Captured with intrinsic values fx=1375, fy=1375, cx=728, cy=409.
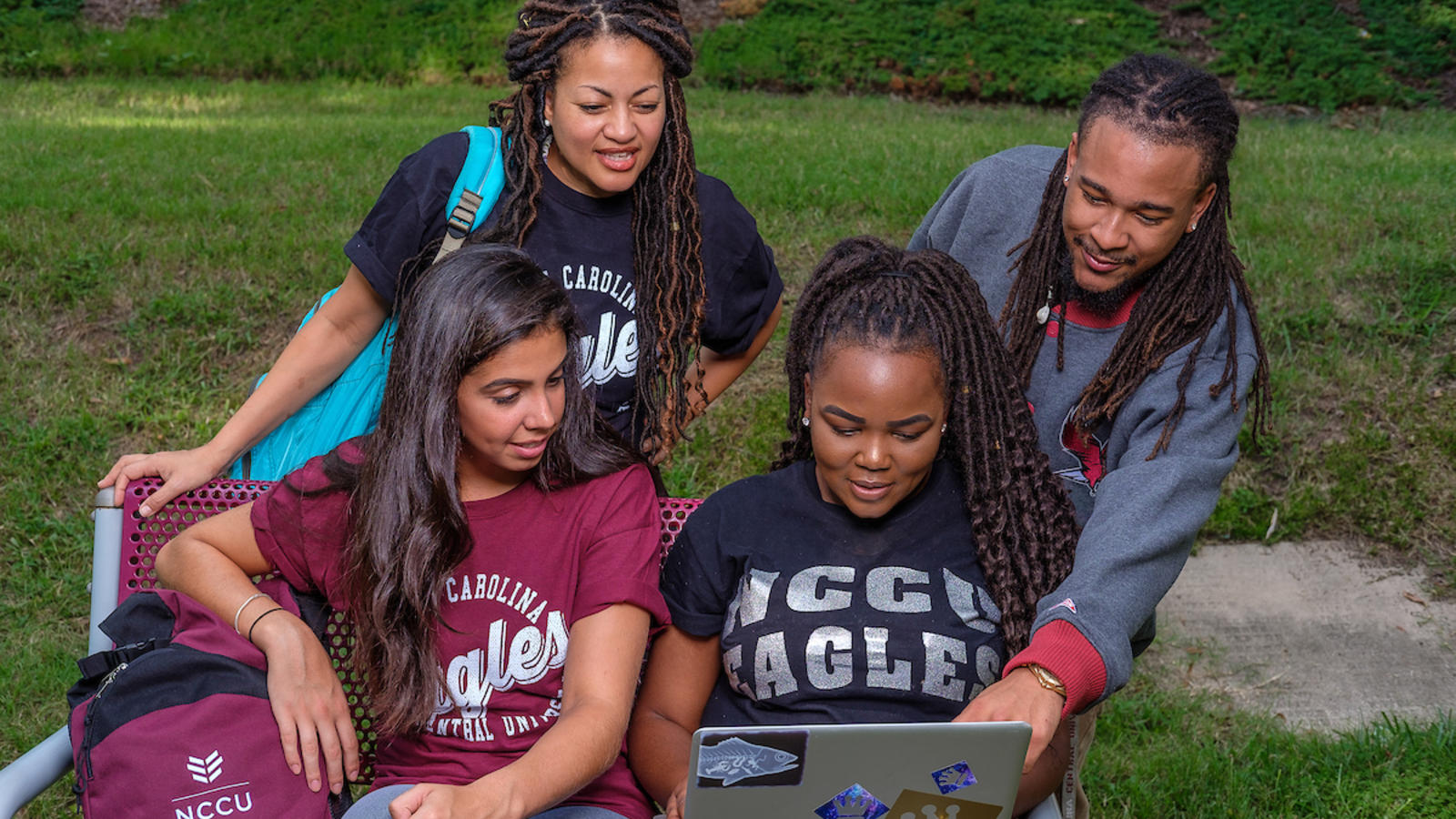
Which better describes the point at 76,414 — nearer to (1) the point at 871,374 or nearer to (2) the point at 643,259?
(2) the point at 643,259

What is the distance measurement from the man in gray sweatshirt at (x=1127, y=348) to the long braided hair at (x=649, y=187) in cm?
66

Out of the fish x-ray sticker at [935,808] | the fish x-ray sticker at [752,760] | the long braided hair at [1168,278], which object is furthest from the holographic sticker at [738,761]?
the long braided hair at [1168,278]

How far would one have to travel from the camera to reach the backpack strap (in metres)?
2.80

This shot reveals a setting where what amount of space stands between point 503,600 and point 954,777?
0.89 meters

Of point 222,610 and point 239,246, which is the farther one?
point 239,246

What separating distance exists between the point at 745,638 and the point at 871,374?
520 millimetres

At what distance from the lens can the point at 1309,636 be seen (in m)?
4.50

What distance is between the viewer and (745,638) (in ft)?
8.02

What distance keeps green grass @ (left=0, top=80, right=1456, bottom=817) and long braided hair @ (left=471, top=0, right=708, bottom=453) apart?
1.70 m

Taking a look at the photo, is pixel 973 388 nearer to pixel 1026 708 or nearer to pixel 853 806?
pixel 1026 708

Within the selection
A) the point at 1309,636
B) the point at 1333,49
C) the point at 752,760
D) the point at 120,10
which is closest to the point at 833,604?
the point at 752,760

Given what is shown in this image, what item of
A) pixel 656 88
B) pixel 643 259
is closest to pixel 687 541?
pixel 643 259

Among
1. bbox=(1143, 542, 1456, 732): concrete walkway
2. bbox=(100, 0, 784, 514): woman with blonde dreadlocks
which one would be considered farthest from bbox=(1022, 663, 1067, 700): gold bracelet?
bbox=(1143, 542, 1456, 732): concrete walkway

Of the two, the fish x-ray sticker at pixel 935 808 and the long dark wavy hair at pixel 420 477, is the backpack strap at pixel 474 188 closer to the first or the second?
the long dark wavy hair at pixel 420 477
